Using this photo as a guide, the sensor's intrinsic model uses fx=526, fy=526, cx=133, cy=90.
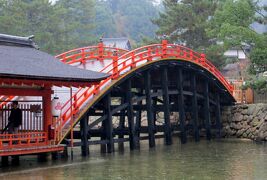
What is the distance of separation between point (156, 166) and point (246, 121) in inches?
523

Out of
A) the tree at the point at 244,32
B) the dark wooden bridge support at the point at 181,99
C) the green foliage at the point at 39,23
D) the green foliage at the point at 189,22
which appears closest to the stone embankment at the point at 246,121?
the tree at the point at 244,32

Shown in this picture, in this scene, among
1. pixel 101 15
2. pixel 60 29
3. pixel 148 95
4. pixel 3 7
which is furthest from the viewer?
pixel 101 15

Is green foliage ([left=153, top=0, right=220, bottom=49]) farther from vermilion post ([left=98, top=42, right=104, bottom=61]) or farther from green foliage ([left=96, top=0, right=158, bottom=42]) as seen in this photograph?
green foliage ([left=96, top=0, right=158, bottom=42])

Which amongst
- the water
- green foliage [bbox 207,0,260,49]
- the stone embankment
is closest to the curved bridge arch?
the water

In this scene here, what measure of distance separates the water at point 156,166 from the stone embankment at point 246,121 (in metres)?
4.67

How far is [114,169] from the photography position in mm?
16875

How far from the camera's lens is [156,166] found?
1764 cm

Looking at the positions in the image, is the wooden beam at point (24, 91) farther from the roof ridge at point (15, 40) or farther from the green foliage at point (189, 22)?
the green foliage at point (189, 22)

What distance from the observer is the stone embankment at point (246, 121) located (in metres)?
28.2

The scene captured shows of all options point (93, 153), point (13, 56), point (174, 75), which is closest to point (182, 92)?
point (174, 75)

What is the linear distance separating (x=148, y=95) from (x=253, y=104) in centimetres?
835

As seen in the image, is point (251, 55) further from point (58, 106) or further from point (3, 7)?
point (3, 7)

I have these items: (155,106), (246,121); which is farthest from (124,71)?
(246,121)

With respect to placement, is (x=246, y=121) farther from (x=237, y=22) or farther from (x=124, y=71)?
(x=124, y=71)
